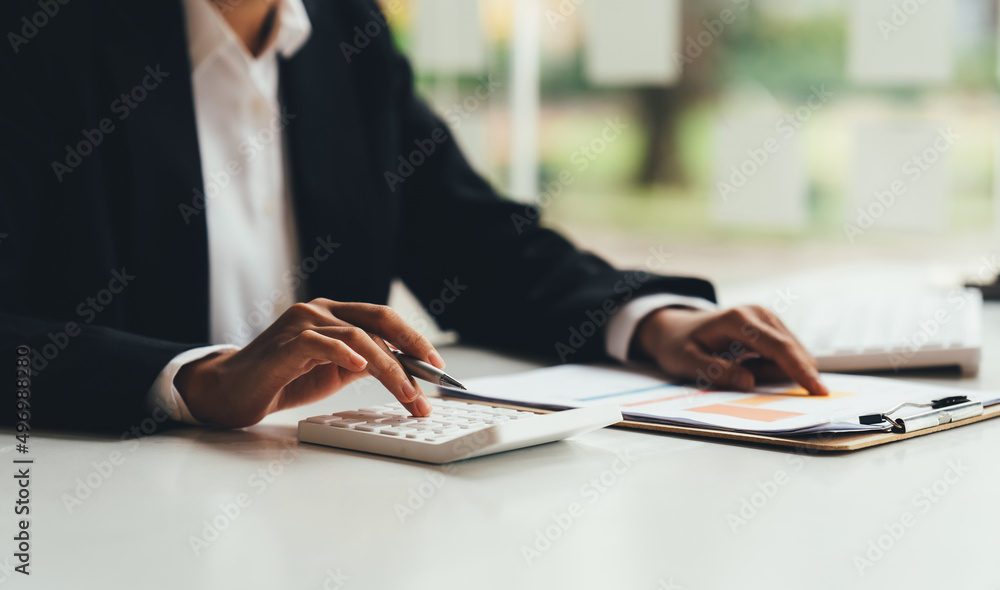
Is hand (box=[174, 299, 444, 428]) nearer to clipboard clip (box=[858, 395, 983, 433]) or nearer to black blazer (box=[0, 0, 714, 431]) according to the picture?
black blazer (box=[0, 0, 714, 431])

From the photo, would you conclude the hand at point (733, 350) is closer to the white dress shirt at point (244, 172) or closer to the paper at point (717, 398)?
the paper at point (717, 398)

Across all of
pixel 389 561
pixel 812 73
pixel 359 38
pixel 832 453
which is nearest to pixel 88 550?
pixel 389 561

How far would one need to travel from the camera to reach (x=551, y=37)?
541 cm

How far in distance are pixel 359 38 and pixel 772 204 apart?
3.59 ft

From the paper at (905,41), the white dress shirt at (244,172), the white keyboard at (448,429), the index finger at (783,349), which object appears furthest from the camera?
the paper at (905,41)

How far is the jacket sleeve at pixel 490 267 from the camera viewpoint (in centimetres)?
113
